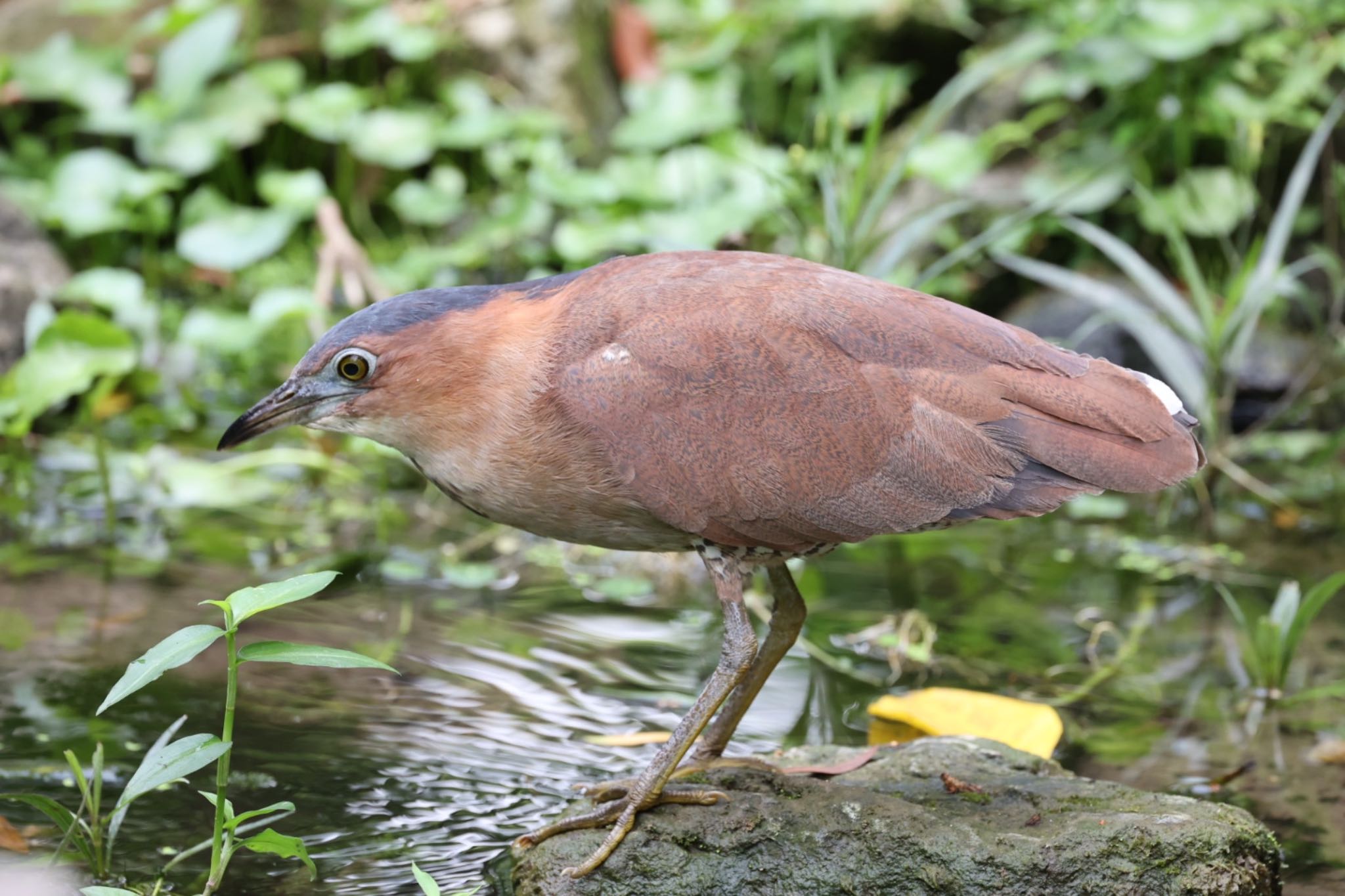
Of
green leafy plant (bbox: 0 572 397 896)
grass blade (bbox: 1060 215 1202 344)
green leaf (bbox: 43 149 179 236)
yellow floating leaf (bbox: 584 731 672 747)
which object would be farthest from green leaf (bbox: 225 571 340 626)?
green leaf (bbox: 43 149 179 236)

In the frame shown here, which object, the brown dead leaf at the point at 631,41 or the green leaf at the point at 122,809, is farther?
the brown dead leaf at the point at 631,41

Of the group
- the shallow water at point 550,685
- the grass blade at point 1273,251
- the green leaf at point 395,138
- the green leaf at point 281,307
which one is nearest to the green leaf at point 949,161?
the grass blade at point 1273,251

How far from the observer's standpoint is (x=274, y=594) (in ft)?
9.07

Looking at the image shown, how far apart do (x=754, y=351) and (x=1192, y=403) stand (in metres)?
3.55

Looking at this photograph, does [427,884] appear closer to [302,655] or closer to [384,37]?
[302,655]

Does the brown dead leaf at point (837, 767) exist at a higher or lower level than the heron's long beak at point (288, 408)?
lower

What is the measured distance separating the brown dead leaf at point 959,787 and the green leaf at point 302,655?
149cm

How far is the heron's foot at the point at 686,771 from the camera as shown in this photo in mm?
3531

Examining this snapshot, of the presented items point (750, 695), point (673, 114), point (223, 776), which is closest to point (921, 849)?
point (750, 695)

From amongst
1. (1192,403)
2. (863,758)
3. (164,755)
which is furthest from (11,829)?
(1192,403)

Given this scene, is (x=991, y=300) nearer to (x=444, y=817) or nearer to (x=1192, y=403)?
(x=1192, y=403)

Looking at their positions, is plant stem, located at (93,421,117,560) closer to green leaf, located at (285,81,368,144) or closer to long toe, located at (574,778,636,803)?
long toe, located at (574,778,636,803)

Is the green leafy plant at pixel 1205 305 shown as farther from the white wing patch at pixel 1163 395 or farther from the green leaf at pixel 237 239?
the green leaf at pixel 237 239

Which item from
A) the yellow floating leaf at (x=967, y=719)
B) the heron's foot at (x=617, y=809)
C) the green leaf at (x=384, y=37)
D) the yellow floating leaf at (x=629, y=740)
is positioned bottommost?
the yellow floating leaf at (x=629, y=740)
